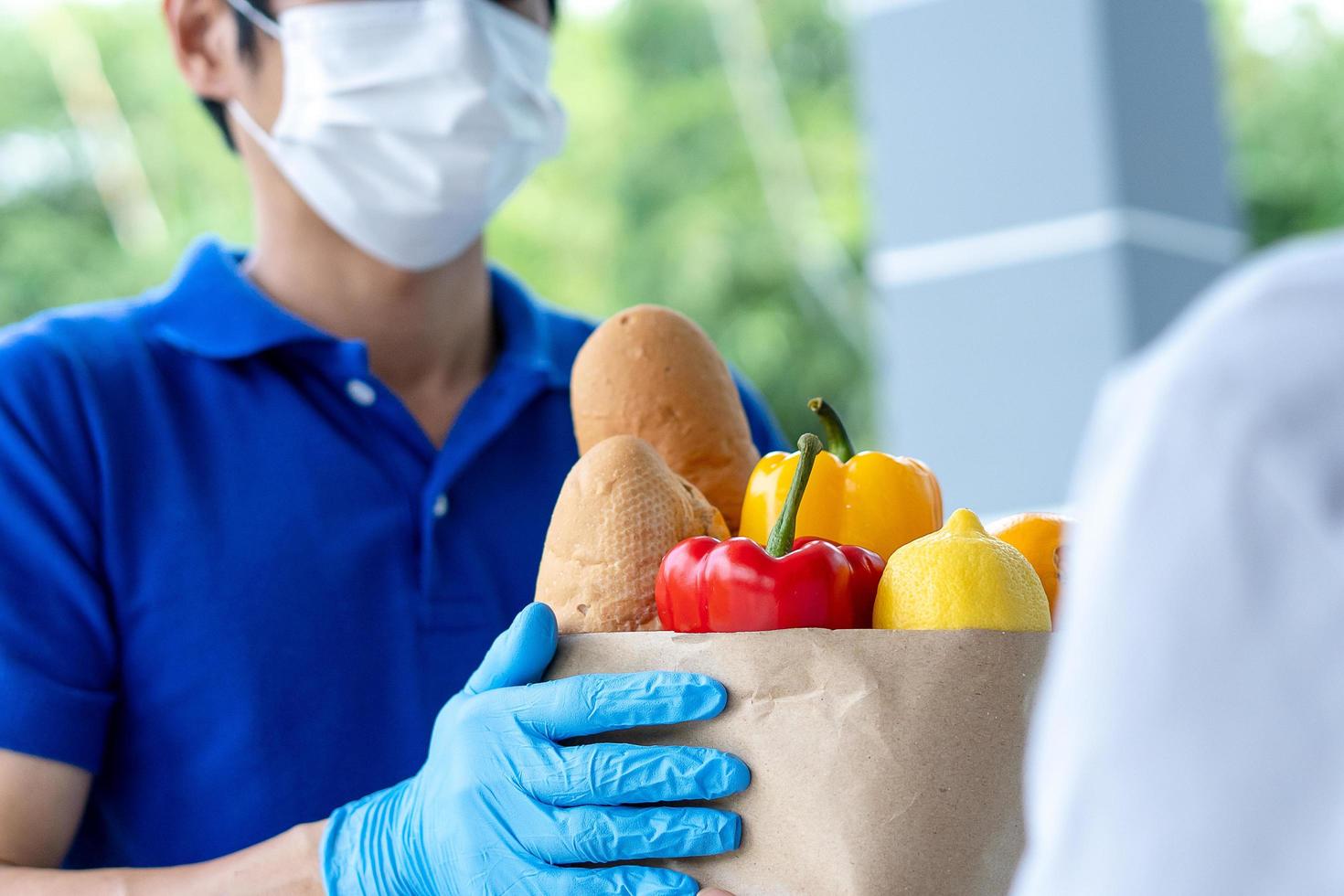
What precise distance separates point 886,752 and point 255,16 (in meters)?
1.14

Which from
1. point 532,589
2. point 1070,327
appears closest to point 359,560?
point 532,589

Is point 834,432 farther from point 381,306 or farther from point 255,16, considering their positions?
point 255,16

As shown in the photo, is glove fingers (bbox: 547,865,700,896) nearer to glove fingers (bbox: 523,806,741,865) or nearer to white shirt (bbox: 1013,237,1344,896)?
glove fingers (bbox: 523,806,741,865)

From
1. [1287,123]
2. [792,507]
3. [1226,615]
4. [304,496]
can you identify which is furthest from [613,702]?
[1287,123]

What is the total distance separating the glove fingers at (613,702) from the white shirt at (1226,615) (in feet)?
1.53

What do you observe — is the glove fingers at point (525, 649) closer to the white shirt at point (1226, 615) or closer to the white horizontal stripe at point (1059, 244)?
the white shirt at point (1226, 615)

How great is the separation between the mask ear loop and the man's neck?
217 millimetres

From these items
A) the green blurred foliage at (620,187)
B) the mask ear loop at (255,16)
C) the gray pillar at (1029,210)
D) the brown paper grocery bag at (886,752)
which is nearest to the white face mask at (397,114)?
the mask ear loop at (255,16)

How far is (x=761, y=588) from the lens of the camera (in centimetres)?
83

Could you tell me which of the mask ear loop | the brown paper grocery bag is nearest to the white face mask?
the mask ear loop

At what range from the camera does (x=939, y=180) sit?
2916mm

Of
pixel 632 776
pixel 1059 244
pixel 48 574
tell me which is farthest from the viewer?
pixel 1059 244

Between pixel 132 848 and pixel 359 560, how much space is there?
345 millimetres

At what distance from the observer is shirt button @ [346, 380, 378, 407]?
4.92 feet
